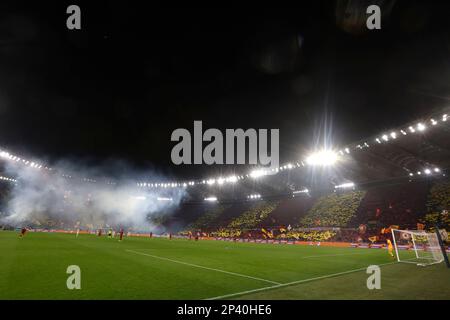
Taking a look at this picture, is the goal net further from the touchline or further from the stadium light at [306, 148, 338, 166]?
the touchline

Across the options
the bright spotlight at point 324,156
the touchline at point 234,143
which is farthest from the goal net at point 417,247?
the touchline at point 234,143

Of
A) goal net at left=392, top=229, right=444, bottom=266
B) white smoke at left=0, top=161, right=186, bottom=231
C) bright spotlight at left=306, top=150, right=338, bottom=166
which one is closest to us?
goal net at left=392, top=229, right=444, bottom=266

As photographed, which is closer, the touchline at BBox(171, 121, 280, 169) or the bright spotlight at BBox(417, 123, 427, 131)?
the bright spotlight at BBox(417, 123, 427, 131)

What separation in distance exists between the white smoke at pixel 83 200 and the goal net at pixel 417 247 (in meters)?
50.9

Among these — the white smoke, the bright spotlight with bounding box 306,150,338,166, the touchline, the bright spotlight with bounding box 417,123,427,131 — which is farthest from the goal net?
the white smoke

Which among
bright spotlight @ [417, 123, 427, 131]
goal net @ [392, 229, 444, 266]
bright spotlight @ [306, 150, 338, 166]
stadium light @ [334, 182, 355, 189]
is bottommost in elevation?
goal net @ [392, 229, 444, 266]

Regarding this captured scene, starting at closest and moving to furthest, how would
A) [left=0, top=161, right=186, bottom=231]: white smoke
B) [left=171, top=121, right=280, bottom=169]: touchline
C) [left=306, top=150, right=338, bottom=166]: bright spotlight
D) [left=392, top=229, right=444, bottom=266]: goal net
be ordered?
Answer: 1. [left=392, top=229, right=444, bottom=266]: goal net
2. [left=171, top=121, right=280, bottom=169]: touchline
3. [left=306, top=150, right=338, bottom=166]: bright spotlight
4. [left=0, top=161, right=186, bottom=231]: white smoke

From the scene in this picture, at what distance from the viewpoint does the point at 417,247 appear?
86.4 ft

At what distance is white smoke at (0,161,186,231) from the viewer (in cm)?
6775

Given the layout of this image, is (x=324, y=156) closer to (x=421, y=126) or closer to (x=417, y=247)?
(x=421, y=126)

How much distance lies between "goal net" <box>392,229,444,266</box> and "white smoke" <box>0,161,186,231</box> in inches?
2002

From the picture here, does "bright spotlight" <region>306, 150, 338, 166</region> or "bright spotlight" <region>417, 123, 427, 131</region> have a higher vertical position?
"bright spotlight" <region>417, 123, 427, 131</region>
